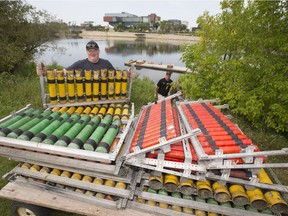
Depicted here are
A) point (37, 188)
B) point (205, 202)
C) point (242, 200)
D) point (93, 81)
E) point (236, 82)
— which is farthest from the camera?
point (236, 82)

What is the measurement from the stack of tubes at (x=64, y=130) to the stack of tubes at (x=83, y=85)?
3.72 ft

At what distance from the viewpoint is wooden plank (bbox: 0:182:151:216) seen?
2.73 metres

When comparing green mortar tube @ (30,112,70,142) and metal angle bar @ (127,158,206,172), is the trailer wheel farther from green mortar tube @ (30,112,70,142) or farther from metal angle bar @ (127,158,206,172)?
metal angle bar @ (127,158,206,172)

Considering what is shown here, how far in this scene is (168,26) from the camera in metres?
95.8

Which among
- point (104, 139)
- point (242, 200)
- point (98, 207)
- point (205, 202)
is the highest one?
point (104, 139)

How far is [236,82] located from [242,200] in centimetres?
449

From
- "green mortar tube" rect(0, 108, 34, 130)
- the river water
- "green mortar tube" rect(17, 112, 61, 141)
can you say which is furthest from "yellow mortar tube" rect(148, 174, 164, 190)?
the river water

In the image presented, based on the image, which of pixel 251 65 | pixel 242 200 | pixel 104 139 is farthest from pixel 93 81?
pixel 251 65

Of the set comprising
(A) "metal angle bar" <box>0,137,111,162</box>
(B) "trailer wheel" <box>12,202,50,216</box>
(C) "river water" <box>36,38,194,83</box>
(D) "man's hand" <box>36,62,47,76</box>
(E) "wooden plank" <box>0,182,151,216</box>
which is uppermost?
(D) "man's hand" <box>36,62,47,76</box>

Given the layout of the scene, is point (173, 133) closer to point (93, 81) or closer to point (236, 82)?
point (93, 81)

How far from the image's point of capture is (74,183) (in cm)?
287

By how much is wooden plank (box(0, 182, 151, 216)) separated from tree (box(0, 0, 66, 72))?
1074cm

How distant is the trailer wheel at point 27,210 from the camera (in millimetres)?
3046

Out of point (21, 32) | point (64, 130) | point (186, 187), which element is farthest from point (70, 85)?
point (21, 32)
